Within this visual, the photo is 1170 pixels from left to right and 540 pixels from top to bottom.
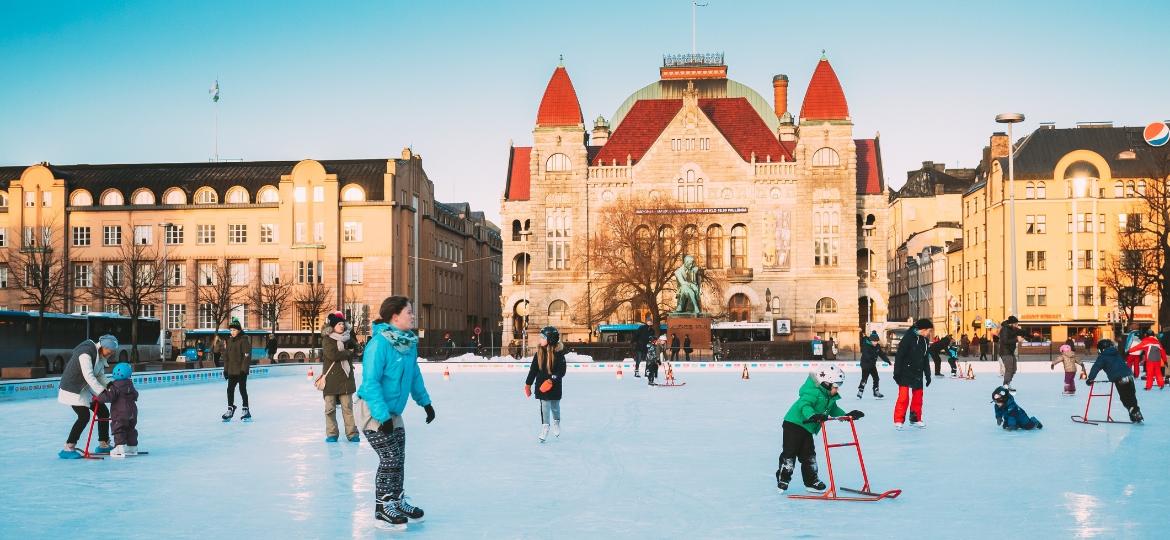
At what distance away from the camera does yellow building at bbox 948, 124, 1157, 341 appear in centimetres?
7344

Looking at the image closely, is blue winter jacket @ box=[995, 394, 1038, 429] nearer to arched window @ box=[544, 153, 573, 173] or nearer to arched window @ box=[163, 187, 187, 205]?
arched window @ box=[544, 153, 573, 173]

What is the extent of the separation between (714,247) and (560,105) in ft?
51.0

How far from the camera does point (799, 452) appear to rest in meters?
9.90

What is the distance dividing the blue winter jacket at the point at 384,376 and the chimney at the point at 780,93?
86656 millimetres

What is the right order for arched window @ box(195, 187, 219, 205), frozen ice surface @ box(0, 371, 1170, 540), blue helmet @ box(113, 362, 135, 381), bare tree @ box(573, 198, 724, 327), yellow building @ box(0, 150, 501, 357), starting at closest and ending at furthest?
frozen ice surface @ box(0, 371, 1170, 540) < blue helmet @ box(113, 362, 135, 381) < bare tree @ box(573, 198, 724, 327) < yellow building @ box(0, 150, 501, 357) < arched window @ box(195, 187, 219, 205)

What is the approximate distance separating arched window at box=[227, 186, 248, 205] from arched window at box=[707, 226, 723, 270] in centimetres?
3296

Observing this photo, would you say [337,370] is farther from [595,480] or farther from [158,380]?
[158,380]

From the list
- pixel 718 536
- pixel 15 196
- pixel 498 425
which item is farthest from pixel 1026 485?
pixel 15 196

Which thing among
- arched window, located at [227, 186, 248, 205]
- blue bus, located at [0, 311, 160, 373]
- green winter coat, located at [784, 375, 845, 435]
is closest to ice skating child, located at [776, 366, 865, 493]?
green winter coat, located at [784, 375, 845, 435]

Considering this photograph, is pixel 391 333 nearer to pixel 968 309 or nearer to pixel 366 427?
pixel 366 427

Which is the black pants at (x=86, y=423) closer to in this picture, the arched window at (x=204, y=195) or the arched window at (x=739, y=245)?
the arched window at (x=204, y=195)

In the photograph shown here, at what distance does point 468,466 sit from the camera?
12.3m

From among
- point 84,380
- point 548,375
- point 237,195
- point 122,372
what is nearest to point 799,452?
point 548,375

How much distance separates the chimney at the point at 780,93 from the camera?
92.0m
